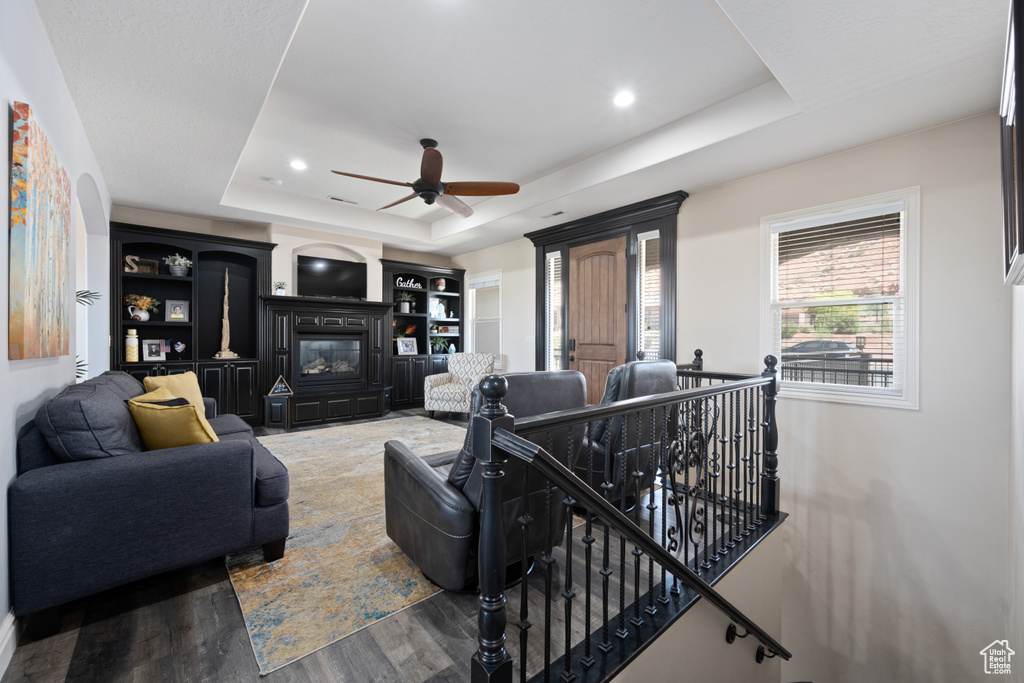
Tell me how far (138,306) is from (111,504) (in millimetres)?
4281

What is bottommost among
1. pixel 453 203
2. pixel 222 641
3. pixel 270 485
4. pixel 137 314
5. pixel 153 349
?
pixel 222 641

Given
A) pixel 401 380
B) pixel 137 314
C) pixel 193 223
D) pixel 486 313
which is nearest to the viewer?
pixel 137 314

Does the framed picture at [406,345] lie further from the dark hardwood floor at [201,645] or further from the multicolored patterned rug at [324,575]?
the dark hardwood floor at [201,645]

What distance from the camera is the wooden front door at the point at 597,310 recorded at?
16.2ft

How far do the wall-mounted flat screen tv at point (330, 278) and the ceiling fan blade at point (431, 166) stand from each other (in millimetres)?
3338

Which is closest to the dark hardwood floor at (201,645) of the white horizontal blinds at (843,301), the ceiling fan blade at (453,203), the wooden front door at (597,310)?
the ceiling fan blade at (453,203)

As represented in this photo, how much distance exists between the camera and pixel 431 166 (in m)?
3.44

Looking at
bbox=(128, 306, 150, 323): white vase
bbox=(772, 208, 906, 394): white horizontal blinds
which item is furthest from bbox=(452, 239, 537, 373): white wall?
bbox=(128, 306, 150, 323): white vase

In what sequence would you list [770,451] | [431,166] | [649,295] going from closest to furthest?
[770,451] → [431,166] → [649,295]

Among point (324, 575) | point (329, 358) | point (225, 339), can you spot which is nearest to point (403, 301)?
point (329, 358)

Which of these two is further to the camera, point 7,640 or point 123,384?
point 123,384

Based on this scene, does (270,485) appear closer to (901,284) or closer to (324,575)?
(324,575)

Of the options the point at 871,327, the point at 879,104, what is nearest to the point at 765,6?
the point at 879,104

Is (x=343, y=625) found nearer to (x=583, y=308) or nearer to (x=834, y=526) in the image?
(x=834, y=526)
